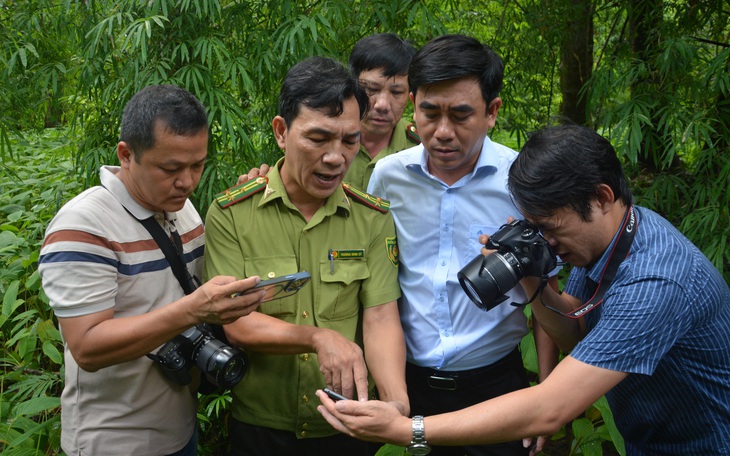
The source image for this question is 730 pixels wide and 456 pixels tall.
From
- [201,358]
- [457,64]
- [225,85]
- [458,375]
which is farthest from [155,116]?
[225,85]

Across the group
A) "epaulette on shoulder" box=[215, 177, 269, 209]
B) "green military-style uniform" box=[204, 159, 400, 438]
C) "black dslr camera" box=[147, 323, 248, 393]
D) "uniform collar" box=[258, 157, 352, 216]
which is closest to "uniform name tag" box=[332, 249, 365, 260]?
"green military-style uniform" box=[204, 159, 400, 438]

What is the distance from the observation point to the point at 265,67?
136 inches

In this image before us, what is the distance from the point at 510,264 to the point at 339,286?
21.5 inches

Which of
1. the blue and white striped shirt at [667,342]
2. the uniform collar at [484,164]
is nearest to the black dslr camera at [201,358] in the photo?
the uniform collar at [484,164]

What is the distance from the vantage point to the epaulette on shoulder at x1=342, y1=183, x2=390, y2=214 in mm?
2215

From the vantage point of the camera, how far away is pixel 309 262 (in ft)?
7.02

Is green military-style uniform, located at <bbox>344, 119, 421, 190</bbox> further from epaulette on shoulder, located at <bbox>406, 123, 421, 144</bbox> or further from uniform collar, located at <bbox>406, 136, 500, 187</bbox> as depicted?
uniform collar, located at <bbox>406, 136, 500, 187</bbox>

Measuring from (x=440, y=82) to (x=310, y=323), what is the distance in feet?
2.86

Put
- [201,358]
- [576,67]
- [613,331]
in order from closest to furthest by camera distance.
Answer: [613,331], [201,358], [576,67]

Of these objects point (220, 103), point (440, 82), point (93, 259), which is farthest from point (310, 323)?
point (220, 103)

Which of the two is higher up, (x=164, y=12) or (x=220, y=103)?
(x=164, y=12)

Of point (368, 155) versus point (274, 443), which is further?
point (368, 155)

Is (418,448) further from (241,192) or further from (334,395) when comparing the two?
(241,192)

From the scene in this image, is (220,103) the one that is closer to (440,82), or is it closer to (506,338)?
(440,82)
